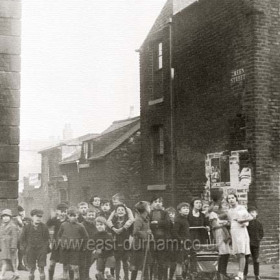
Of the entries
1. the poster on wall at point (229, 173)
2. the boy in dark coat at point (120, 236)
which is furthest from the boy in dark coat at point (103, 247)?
the poster on wall at point (229, 173)

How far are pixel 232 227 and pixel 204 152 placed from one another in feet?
19.1

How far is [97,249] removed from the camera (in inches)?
454

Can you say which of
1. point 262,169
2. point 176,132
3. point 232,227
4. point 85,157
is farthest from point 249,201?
point 85,157

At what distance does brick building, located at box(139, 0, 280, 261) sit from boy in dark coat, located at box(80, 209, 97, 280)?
16.3ft

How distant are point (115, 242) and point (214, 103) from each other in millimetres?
6848

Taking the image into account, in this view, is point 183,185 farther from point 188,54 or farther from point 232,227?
point 232,227

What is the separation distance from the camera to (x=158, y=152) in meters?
20.9

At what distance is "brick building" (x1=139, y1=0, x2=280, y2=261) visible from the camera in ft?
50.1

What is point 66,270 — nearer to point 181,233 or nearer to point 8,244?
point 8,244

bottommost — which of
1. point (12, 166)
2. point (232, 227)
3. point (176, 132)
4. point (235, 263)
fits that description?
point (235, 263)

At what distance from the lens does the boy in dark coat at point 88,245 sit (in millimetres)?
11516

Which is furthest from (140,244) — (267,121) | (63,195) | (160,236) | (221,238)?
(63,195)

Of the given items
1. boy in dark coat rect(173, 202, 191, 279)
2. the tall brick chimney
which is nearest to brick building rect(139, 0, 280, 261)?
boy in dark coat rect(173, 202, 191, 279)

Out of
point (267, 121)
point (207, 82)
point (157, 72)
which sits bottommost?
point (267, 121)
